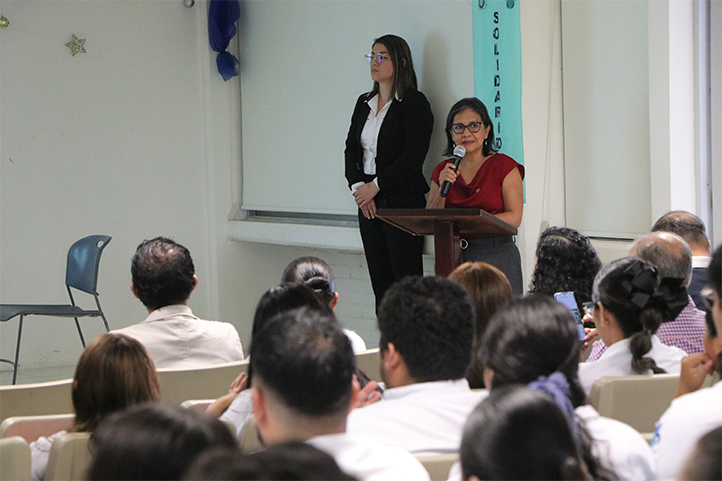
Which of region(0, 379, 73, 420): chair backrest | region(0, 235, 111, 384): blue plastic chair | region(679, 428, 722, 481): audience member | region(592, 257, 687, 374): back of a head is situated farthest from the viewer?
region(0, 235, 111, 384): blue plastic chair

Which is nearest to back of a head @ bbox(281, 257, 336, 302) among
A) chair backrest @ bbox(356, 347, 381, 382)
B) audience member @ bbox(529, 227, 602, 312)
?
chair backrest @ bbox(356, 347, 381, 382)

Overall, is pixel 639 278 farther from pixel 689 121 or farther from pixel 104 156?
pixel 104 156

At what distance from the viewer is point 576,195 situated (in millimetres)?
4355

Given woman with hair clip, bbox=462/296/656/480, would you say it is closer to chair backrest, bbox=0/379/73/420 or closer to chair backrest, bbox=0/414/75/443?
chair backrest, bbox=0/414/75/443

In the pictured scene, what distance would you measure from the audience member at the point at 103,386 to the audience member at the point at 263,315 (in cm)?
21

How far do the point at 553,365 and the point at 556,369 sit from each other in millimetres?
13

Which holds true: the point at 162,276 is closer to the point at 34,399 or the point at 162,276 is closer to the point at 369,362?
the point at 34,399

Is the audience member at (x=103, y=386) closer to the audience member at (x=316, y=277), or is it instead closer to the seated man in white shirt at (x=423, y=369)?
the seated man in white shirt at (x=423, y=369)

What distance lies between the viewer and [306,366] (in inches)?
49.1

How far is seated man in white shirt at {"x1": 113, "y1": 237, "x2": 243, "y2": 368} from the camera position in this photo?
2.52 meters

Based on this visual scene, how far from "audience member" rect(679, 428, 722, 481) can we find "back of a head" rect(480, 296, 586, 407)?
0.47 m

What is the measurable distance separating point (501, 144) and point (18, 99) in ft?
11.3

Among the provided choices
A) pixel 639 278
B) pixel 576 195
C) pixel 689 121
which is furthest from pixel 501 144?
pixel 639 278

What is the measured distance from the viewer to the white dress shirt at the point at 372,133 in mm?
4445
